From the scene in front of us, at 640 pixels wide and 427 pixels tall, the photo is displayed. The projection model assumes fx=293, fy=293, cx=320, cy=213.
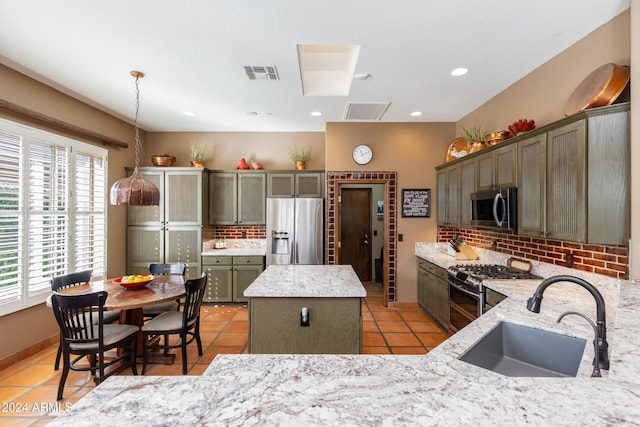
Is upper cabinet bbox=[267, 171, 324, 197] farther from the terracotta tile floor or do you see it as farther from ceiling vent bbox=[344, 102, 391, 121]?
the terracotta tile floor

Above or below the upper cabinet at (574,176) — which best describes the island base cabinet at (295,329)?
below

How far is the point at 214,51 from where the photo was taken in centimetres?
263

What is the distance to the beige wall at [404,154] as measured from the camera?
184 inches

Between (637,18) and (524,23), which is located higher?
(524,23)

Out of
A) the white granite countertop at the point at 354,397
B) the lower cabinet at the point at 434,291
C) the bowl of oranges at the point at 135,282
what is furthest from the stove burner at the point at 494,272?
the bowl of oranges at the point at 135,282

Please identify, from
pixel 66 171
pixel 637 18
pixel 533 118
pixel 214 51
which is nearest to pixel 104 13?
pixel 214 51

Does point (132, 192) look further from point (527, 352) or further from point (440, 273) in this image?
point (440, 273)

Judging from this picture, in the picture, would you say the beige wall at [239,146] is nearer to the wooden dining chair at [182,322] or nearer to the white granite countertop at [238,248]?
the white granite countertop at [238,248]

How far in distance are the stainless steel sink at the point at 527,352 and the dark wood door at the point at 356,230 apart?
15.3 ft

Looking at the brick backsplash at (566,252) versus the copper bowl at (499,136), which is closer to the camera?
the brick backsplash at (566,252)

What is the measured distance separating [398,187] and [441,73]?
76.8 inches

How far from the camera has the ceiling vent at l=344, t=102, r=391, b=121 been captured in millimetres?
3859

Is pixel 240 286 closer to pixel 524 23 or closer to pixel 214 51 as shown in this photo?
pixel 214 51

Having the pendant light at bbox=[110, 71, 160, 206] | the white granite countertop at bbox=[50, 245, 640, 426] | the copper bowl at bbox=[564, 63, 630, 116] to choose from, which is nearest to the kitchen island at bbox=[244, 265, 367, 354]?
the white granite countertop at bbox=[50, 245, 640, 426]
